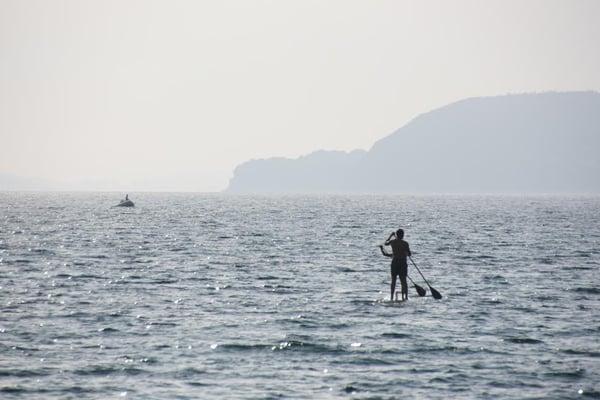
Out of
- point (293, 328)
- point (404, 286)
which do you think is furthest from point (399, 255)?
point (293, 328)

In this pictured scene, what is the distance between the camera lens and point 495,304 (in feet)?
92.7

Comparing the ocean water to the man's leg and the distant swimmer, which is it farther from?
the distant swimmer

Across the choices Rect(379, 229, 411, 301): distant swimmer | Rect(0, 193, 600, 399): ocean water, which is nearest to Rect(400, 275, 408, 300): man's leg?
Rect(379, 229, 411, 301): distant swimmer

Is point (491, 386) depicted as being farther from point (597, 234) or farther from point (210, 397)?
point (597, 234)

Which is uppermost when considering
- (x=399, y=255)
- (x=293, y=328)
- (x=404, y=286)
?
(x=399, y=255)

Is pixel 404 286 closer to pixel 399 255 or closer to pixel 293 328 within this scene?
pixel 399 255

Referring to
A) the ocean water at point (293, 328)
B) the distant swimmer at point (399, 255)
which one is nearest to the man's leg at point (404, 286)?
the distant swimmer at point (399, 255)

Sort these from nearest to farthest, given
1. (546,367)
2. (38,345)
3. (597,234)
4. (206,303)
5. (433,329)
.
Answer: (546,367), (38,345), (433,329), (206,303), (597,234)

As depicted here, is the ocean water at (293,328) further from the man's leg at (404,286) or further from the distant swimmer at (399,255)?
the distant swimmer at (399,255)

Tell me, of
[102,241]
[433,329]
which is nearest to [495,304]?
[433,329]

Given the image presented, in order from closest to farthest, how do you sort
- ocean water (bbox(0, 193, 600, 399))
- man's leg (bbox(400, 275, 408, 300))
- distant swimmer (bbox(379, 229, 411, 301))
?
ocean water (bbox(0, 193, 600, 399)) → distant swimmer (bbox(379, 229, 411, 301)) → man's leg (bbox(400, 275, 408, 300))

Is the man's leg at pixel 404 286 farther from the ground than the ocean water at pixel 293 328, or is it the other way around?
the man's leg at pixel 404 286

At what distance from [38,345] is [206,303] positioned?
7.97 metres

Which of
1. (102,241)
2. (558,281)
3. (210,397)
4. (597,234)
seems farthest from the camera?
(597,234)
